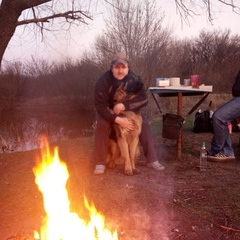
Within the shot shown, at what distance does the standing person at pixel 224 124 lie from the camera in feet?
15.8

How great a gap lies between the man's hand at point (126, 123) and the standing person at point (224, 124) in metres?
1.54

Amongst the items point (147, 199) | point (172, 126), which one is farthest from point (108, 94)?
point (147, 199)

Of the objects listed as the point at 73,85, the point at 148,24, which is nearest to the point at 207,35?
the point at 73,85

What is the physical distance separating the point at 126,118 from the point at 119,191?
1.18 m

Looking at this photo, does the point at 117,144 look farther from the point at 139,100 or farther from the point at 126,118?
the point at 139,100

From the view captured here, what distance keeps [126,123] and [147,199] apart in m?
1.31

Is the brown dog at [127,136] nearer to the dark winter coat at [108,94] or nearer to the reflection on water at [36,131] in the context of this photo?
the dark winter coat at [108,94]

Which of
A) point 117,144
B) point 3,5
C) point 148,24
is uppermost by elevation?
point 148,24

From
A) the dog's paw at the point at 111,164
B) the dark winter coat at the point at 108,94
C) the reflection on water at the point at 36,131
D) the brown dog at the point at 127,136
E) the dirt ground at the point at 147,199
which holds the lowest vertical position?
the reflection on water at the point at 36,131

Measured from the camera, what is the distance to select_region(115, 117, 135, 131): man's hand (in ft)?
14.0

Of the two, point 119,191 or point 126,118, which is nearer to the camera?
point 119,191

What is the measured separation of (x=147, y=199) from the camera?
336 centimetres

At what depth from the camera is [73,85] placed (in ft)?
84.7

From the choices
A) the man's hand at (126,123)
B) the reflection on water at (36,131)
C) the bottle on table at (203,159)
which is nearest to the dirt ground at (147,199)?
the bottle on table at (203,159)
